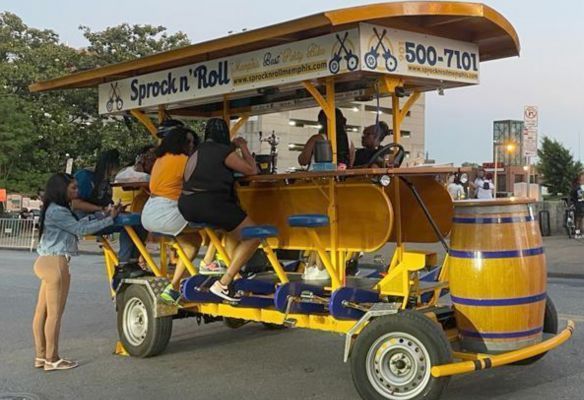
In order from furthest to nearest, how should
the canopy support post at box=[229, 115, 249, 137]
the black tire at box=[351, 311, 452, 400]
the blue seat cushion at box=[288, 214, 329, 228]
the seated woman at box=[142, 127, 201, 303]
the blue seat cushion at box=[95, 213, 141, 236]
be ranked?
the canopy support post at box=[229, 115, 249, 137], the blue seat cushion at box=[95, 213, 141, 236], the seated woman at box=[142, 127, 201, 303], the blue seat cushion at box=[288, 214, 329, 228], the black tire at box=[351, 311, 452, 400]

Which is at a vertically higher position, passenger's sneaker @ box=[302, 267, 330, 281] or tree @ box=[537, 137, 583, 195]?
tree @ box=[537, 137, 583, 195]

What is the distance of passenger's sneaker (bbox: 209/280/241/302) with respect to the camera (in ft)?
20.1

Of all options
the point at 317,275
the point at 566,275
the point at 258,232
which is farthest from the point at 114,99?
the point at 566,275

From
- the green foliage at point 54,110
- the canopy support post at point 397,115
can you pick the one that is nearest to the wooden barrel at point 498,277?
the canopy support post at point 397,115

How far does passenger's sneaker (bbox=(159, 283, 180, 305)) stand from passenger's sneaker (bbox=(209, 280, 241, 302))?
2.01 feet

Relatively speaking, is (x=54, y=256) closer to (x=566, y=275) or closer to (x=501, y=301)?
(x=501, y=301)

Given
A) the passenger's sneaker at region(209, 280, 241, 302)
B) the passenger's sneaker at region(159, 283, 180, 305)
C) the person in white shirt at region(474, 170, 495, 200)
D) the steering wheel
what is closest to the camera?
the steering wheel

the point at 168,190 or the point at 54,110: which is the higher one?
the point at 54,110

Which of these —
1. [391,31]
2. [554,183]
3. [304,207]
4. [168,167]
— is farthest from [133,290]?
[554,183]

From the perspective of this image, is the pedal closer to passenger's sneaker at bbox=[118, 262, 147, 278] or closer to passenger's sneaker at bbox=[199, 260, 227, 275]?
passenger's sneaker at bbox=[199, 260, 227, 275]

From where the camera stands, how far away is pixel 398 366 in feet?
16.0

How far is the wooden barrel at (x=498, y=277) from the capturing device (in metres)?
4.89

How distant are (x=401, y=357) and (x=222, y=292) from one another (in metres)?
1.91

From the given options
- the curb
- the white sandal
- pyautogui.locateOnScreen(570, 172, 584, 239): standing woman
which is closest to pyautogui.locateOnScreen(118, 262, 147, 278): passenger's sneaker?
the white sandal
